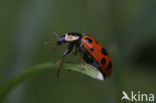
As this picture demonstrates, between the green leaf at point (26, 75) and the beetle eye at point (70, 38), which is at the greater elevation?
the beetle eye at point (70, 38)

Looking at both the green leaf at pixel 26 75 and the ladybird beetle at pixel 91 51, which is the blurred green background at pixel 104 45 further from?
the green leaf at pixel 26 75

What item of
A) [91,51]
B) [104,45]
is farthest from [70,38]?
[104,45]

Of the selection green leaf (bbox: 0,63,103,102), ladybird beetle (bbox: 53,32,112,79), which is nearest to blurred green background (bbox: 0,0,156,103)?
ladybird beetle (bbox: 53,32,112,79)

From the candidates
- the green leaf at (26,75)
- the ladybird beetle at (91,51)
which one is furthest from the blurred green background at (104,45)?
the green leaf at (26,75)

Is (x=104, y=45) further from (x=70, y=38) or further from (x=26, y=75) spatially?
(x=26, y=75)

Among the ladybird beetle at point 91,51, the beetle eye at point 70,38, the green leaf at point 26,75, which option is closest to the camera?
the green leaf at point 26,75

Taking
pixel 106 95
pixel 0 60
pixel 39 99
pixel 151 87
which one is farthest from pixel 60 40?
pixel 0 60

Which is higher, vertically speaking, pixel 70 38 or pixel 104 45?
pixel 70 38
